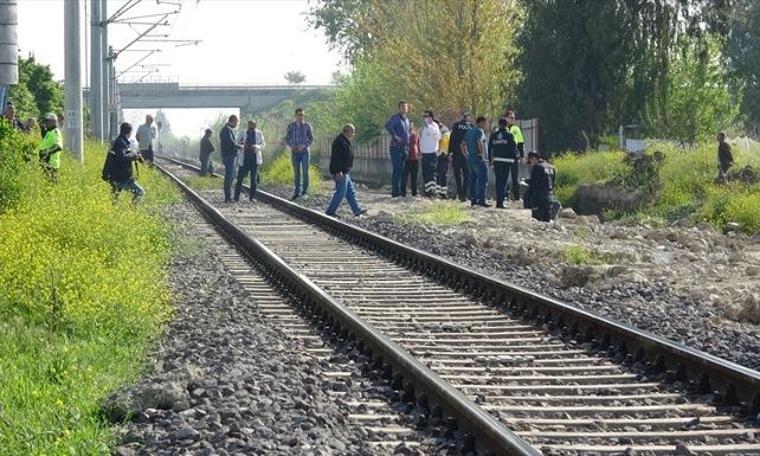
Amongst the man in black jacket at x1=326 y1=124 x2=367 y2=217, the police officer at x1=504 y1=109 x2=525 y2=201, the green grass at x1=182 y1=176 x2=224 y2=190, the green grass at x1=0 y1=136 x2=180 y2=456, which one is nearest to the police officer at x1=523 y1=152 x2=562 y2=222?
the police officer at x1=504 y1=109 x2=525 y2=201

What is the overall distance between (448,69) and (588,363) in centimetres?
3622

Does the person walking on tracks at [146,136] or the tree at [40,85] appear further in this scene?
the tree at [40,85]

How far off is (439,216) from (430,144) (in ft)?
17.9

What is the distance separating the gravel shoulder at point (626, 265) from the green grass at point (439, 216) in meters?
0.15

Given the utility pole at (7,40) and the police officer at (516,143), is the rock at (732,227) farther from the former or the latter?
the utility pole at (7,40)

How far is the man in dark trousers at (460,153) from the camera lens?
28844 mm

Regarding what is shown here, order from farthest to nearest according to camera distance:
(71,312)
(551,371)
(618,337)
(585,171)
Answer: (585,171), (71,312), (618,337), (551,371)

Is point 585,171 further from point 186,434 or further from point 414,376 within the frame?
point 186,434

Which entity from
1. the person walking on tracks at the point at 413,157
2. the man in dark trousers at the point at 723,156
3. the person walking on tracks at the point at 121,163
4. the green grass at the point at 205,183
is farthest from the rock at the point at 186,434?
the green grass at the point at 205,183

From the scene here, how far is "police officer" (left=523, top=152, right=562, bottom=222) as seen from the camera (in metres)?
24.0

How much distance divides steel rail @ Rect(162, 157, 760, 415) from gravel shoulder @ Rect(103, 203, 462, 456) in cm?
188

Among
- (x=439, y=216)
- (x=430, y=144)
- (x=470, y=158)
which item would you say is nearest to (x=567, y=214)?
(x=470, y=158)

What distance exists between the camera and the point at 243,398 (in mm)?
8336

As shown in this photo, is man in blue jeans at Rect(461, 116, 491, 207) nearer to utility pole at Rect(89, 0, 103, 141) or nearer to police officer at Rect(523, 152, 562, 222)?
police officer at Rect(523, 152, 562, 222)
